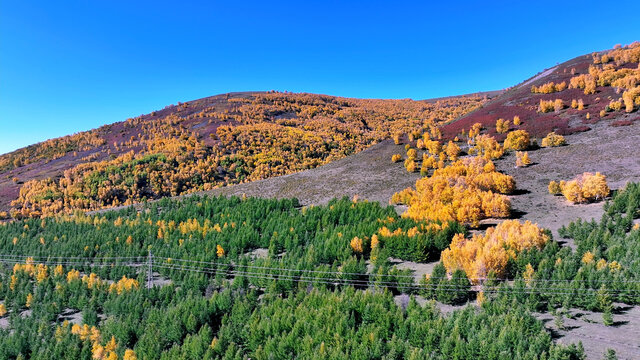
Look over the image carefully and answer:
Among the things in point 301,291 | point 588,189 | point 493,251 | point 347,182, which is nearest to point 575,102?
point 588,189

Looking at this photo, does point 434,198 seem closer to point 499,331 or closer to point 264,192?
point 499,331

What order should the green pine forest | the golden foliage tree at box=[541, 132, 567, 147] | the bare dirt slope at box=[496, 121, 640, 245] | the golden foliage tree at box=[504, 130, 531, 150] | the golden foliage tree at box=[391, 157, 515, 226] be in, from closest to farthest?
the green pine forest < the bare dirt slope at box=[496, 121, 640, 245] < the golden foliage tree at box=[391, 157, 515, 226] < the golden foliage tree at box=[541, 132, 567, 147] < the golden foliage tree at box=[504, 130, 531, 150]

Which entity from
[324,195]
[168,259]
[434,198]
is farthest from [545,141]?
[168,259]

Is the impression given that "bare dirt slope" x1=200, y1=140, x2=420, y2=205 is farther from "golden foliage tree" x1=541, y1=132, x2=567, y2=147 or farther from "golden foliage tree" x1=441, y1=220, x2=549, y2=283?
"golden foliage tree" x1=541, y1=132, x2=567, y2=147

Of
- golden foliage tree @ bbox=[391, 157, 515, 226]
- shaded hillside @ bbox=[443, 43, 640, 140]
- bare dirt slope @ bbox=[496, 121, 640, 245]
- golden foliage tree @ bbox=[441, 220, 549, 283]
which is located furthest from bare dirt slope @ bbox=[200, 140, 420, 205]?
golden foliage tree @ bbox=[441, 220, 549, 283]

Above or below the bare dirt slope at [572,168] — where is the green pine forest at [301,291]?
below

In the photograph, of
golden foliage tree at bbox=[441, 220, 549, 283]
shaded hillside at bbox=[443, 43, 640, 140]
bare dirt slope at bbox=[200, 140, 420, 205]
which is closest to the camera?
golden foliage tree at bbox=[441, 220, 549, 283]

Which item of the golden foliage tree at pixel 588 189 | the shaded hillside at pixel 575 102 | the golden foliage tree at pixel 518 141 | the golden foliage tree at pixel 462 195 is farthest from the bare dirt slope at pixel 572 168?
the shaded hillside at pixel 575 102

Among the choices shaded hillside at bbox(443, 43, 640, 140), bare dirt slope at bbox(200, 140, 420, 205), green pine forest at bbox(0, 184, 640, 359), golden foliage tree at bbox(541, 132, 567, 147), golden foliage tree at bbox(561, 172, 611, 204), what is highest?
shaded hillside at bbox(443, 43, 640, 140)

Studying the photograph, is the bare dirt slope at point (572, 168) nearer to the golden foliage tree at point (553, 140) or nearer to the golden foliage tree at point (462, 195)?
the golden foliage tree at point (553, 140)
